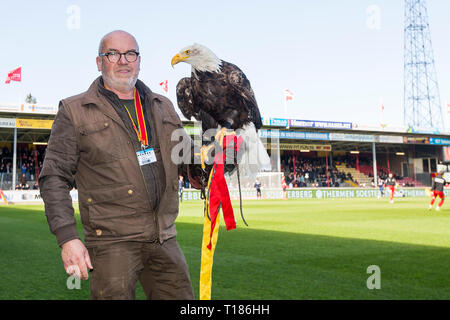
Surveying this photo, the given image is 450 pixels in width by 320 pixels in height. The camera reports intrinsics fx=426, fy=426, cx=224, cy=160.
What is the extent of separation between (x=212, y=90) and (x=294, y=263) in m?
3.75

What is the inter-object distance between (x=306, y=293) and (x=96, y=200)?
3.01 metres

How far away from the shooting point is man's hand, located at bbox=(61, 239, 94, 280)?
79.3 inches

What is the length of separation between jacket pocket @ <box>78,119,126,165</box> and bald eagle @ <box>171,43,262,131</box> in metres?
0.81

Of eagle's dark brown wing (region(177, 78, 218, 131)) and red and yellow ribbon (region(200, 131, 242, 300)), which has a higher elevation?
eagle's dark brown wing (region(177, 78, 218, 131))

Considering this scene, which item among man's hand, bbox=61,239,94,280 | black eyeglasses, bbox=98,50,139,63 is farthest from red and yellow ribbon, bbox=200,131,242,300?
black eyeglasses, bbox=98,50,139,63

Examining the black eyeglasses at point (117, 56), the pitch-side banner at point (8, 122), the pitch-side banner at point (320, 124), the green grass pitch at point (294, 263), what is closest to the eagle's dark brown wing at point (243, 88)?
the black eyeglasses at point (117, 56)

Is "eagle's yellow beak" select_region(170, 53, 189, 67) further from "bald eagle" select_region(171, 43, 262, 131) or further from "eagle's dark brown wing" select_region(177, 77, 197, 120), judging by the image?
"eagle's dark brown wing" select_region(177, 77, 197, 120)

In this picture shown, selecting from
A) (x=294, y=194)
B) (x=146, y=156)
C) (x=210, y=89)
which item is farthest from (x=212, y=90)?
(x=294, y=194)

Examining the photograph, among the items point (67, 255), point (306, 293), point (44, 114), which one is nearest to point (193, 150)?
point (67, 255)

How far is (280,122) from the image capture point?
33.2 meters

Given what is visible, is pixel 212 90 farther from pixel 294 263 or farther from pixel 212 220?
pixel 294 263

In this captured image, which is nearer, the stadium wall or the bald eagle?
the bald eagle

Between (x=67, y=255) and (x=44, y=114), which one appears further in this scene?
(x=44, y=114)
